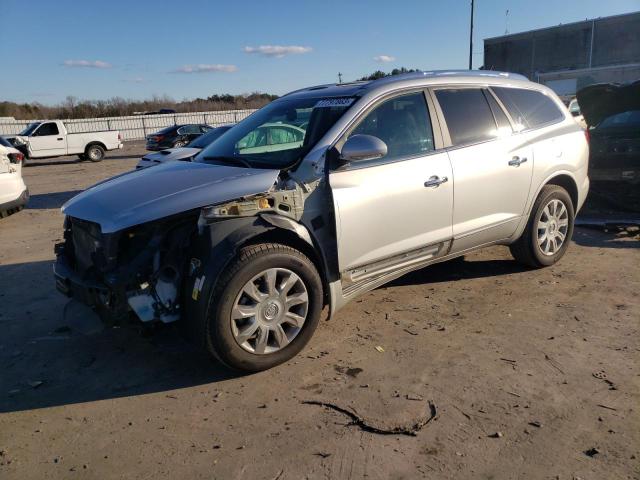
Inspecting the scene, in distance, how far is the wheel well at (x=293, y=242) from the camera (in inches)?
134

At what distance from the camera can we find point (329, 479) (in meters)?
2.42

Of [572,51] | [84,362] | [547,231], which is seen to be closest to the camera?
[84,362]

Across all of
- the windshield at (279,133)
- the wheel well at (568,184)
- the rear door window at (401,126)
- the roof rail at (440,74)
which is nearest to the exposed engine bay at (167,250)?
the windshield at (279,133)

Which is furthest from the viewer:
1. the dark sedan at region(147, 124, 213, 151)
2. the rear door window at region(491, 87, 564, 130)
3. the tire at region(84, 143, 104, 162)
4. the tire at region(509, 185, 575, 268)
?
the tire at region(84, 143, 104, 162)

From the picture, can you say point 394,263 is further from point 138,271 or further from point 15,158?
point 15,158

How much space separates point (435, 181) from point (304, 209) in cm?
115

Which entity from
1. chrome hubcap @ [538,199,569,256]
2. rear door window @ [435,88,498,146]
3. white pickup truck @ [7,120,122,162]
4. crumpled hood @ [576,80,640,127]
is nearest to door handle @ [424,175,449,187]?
rear door window @ [435,88,498,146]

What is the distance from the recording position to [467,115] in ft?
14.4

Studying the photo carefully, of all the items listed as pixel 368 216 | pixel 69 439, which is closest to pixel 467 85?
pixel 368 216

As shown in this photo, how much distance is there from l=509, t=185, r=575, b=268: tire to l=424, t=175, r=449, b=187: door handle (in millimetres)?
1408

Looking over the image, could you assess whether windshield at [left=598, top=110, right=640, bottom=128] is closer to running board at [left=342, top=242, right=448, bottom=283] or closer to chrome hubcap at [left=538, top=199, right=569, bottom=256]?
chrome hubcap at [left=538, top=199, right=569, bottom=256]

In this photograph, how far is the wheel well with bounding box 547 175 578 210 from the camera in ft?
17.0

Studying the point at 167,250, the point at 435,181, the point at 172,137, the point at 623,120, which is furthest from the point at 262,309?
the point at 172,137

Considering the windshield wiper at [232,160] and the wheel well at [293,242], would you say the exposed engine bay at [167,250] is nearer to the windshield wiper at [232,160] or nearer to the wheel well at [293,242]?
the wheel well at [293,242]
